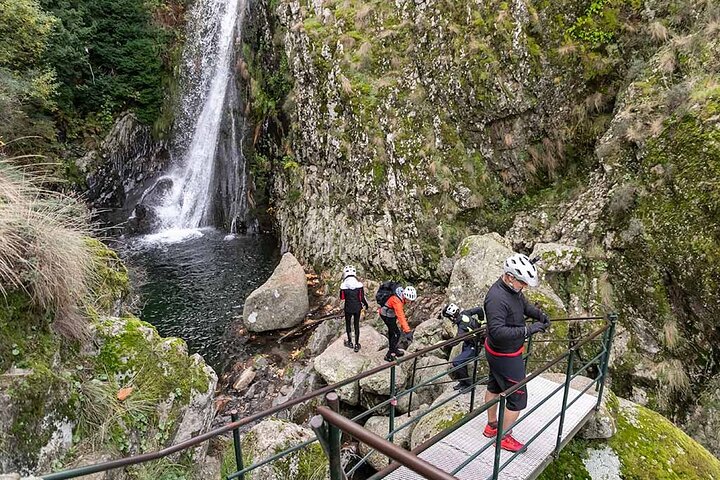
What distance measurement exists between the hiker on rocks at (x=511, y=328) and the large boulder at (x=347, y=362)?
465cm

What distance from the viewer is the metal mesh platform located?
157 inches

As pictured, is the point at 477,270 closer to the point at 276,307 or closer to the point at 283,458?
the point at 276,307

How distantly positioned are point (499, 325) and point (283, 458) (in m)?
3.63

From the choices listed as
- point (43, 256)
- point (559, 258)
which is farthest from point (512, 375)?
point (559, 258)

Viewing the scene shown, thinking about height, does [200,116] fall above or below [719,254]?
above

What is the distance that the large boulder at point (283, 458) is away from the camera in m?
5.53

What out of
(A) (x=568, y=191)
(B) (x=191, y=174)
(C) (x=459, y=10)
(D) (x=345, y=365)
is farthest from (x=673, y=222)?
(B) (x=191, y=174)

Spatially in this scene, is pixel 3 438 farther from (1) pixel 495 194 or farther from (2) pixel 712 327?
(1) pixel 495 194

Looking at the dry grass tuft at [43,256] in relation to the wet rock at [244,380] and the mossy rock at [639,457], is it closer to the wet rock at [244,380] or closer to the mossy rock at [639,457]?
the wet rock at [244,380]

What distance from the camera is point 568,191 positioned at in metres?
11.3

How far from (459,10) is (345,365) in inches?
417

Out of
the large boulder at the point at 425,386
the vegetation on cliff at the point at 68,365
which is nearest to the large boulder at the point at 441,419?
the large boulder at the point at 425,386

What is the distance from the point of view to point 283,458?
5.64m

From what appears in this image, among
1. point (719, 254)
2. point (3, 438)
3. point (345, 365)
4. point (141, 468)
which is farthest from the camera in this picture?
point (345, 365)
